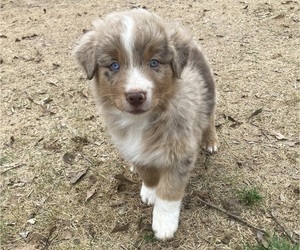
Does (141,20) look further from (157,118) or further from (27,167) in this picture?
(27,167)

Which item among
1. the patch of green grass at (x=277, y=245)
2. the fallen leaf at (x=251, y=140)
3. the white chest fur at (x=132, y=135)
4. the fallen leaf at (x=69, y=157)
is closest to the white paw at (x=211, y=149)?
the fallen leaf at (x=251, y=140)

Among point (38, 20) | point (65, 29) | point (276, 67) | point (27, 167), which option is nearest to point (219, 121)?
point (276, 67)

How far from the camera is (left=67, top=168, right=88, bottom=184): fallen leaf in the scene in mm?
3782

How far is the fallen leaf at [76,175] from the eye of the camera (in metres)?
3.78

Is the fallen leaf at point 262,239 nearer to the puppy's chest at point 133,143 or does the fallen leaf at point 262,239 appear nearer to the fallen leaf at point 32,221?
the puppy's chest at point 133,143

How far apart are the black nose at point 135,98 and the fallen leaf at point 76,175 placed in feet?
4.64

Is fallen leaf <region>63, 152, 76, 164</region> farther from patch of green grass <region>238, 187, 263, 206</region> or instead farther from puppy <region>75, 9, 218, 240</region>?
patch of green grass <region>238, 187, 263, 206</region>

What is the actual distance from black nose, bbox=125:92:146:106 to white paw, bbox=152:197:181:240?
85cm

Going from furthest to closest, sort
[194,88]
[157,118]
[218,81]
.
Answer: [218,81], [194,88], [157,118]

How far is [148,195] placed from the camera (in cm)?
346

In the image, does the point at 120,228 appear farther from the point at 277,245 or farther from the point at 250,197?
the point at 277,245

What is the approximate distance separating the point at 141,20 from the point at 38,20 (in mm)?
5170

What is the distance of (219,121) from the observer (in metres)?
4.36

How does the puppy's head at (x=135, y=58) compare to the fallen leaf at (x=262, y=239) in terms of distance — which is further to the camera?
the fallen leaf at (x=262, y=239)
